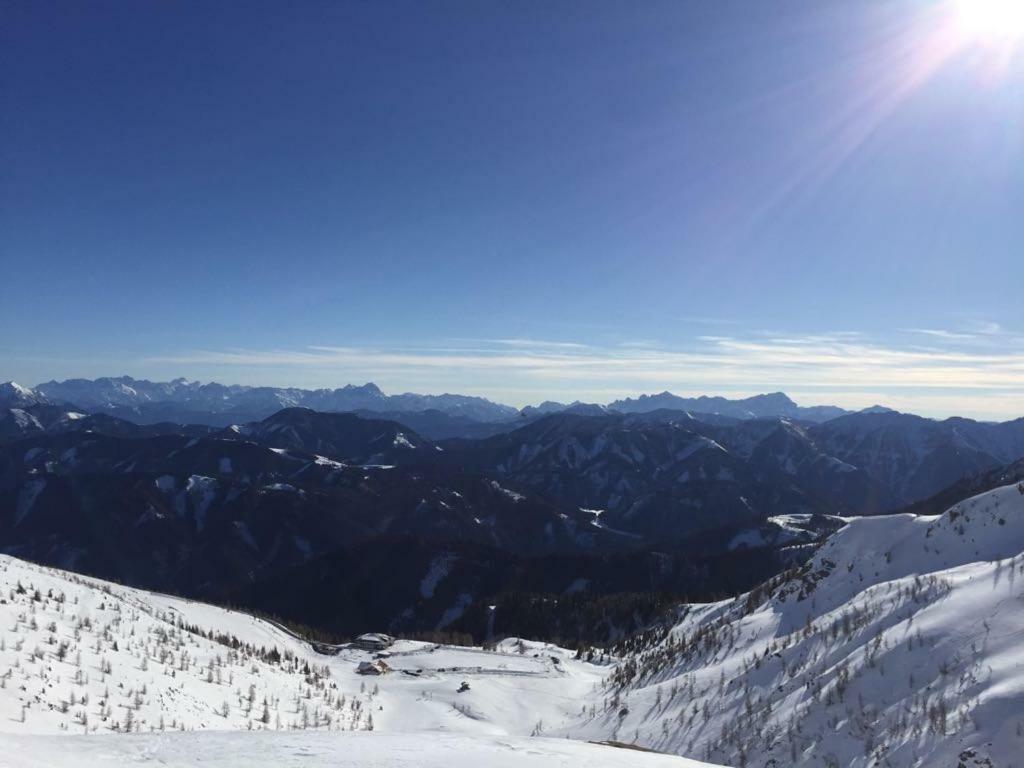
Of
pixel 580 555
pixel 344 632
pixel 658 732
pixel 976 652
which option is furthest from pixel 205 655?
pixel 580 555

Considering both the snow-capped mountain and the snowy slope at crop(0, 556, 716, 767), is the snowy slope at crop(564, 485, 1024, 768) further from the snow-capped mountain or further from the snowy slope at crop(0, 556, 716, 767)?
the snowy slope at crop(0, 556, 716, 767)

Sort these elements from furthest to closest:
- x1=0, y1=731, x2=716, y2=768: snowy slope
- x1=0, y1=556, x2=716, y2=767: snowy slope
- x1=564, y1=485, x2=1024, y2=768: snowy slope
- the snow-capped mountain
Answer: x1=564, y1=485, x2=1024, y2=768: snowy slope < the snow-capped mountain < x1=0, y1=556, x2=716, y2=767: snowy slope < x1=0, y1=731, x2=716, y2=768: snowy slope

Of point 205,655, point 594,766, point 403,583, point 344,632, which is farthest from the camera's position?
point 403,583

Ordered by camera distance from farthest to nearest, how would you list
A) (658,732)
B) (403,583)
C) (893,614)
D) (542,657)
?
(403,583)
(542,657)
(658,732)
(893,614)

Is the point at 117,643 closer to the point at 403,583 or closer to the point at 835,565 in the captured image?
the point at 835,565

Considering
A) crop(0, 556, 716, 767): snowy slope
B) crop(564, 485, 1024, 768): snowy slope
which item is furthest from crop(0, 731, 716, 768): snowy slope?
crop(564, 485, 1024, 768): snowy slope

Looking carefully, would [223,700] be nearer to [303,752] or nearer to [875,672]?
[303,752]

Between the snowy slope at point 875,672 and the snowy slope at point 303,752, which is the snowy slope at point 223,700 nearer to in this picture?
the snowy slope at point 303,752
